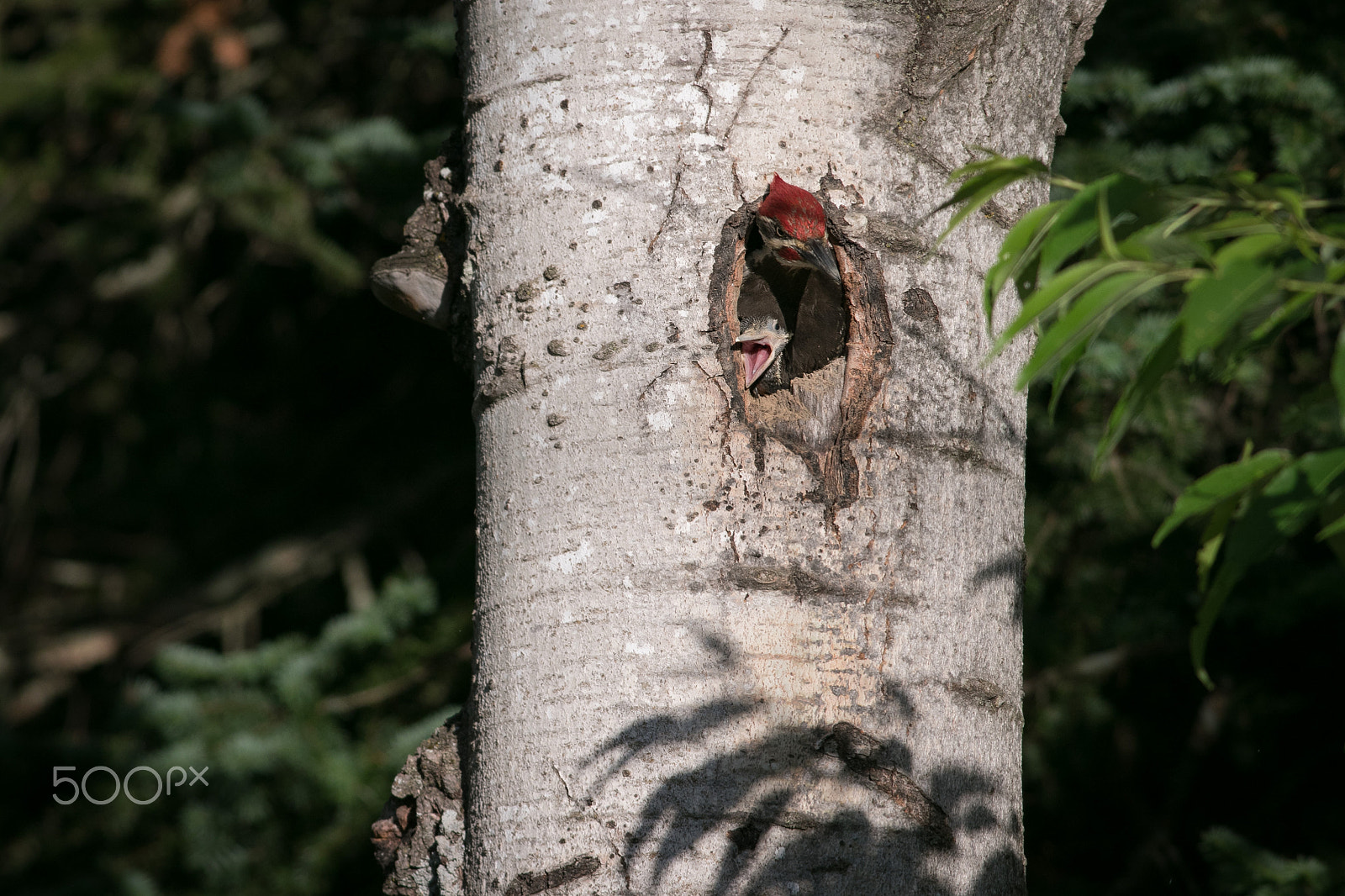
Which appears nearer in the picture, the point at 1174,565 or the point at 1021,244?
the point at 1021,244

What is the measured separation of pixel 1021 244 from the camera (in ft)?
2.79

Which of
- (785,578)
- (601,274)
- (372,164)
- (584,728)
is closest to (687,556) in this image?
(785,578)

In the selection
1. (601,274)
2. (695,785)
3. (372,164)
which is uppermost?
(372,164)

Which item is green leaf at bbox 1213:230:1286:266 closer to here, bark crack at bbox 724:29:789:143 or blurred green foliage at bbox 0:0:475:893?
bark crack at bbox 724:29:789:143

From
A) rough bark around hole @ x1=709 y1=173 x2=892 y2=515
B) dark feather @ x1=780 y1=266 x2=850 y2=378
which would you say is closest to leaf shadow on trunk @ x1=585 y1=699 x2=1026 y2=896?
rough bark around hole @ x1=709 y1=173 x2=892 y2=515

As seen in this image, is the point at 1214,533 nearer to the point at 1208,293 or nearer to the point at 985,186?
the point at 1208,293

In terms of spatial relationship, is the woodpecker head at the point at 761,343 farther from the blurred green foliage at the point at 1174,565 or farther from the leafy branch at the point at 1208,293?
the leafy branch at the point at 1208,293

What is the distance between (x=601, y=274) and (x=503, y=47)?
1.23ft

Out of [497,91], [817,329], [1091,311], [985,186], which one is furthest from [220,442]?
[1091,311]

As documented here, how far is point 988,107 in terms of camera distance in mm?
1387

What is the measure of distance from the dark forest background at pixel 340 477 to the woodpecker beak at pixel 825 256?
66 centimetres

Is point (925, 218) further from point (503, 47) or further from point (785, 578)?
point (503, 47)

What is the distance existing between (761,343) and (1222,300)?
1.59 metres

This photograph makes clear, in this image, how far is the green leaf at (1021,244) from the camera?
0.84 metres
